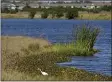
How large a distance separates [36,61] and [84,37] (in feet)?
19.6

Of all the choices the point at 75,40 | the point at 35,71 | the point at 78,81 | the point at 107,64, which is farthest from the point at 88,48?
the point at 78,81

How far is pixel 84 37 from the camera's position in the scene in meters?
28.9

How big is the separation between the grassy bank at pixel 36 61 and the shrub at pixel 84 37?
1.33ft

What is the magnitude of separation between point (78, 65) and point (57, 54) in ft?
10.7

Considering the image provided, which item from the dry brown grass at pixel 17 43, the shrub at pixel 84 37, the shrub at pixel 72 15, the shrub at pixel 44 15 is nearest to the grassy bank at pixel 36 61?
the dry brown grass at pixel 17 43

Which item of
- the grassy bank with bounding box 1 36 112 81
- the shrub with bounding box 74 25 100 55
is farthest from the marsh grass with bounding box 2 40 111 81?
the shrub with bounding box 74 25 100 55

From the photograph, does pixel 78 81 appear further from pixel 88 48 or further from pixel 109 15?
pixel 109 15

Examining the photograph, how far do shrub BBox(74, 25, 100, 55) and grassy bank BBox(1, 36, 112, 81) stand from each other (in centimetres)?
40

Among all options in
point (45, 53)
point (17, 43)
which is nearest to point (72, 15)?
point (17, 43)

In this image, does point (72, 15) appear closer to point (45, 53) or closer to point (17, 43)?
point (17, 43)

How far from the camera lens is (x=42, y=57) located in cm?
2594

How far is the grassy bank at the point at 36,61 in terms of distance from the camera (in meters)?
17.6

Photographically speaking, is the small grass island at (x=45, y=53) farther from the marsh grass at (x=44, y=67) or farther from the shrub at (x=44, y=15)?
the shrub at (x=44, y=15)

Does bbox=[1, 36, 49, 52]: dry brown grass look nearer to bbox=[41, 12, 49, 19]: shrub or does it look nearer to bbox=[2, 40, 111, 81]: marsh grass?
bbox=[2, 40, 111, 81]: marsh grass
